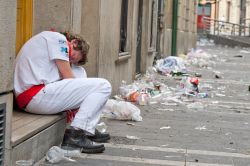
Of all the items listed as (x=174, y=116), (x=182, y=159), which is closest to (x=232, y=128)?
(x=174, y=116)

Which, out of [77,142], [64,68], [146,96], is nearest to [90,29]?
[146,96]

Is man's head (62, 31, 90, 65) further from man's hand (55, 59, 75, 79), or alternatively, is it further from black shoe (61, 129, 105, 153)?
black shoe (61, 129, 105, 153)

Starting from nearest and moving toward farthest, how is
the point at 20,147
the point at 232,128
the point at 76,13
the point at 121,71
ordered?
the point at 20,147 < the point at 76,13 < the point at 232,128 < the point at 121,71

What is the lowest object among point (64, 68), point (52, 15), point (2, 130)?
point (2, 130)

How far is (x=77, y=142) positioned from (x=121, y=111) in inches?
82.3

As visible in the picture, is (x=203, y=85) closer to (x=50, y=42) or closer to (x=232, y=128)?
(x=232, y=128)

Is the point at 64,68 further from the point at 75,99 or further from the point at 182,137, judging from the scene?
the point at 182,137

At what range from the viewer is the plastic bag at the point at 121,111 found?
23.5 ft

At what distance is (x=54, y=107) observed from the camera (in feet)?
16.7

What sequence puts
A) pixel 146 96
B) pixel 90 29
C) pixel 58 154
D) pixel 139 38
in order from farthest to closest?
pixel 139 38 → pixel 146 96 → pixel 90 29 → pixel 58 154

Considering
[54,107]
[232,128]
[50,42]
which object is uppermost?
[50,42]

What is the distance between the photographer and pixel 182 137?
6367 millimetres

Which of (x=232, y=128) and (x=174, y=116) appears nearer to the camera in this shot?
(x=232, y=128)

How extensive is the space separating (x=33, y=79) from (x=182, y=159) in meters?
1.55
